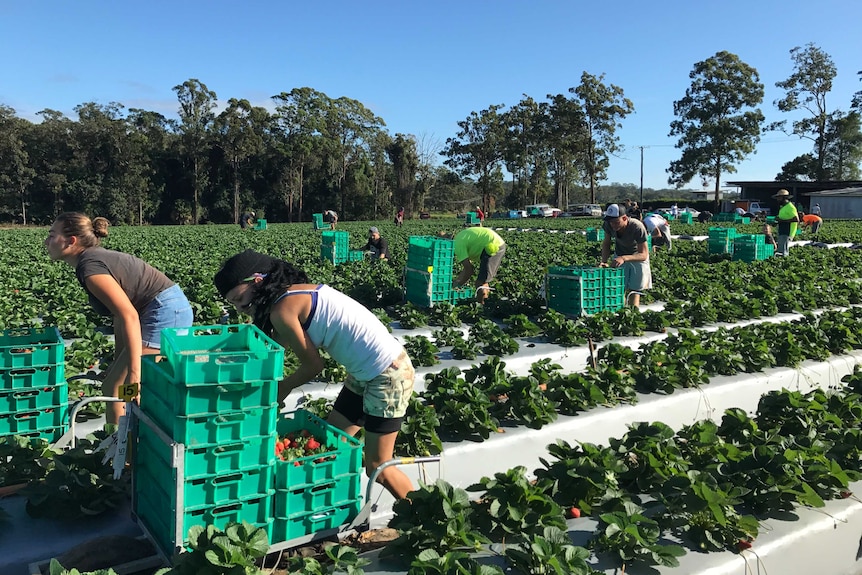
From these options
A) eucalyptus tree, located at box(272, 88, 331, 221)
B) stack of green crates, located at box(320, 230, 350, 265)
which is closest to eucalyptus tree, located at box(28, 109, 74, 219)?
eucalyptus tree, located at box(272, 88, 331, 221)

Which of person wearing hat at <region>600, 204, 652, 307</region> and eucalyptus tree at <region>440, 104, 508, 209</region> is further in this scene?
eucalyptus tree at <region>440, 104, 508, 209</region>

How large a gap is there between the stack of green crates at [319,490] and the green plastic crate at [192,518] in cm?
8

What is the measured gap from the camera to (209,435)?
108 inches

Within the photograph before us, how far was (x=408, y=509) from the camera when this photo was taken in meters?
3.22

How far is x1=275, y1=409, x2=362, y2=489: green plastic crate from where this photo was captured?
3.02m

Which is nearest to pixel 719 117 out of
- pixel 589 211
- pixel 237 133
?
pixel 589 211

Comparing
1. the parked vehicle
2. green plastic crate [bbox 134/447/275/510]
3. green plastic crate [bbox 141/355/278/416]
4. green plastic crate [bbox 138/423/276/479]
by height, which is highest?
the parked vehicle

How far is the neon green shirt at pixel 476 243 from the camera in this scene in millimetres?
9703

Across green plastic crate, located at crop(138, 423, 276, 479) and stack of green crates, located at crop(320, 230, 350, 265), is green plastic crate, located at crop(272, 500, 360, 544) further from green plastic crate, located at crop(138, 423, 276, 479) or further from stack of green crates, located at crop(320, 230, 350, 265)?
stack of green crates, located at crop(320, 230, 350, 265)

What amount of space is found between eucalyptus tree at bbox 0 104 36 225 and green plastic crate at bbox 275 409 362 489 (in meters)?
51.5

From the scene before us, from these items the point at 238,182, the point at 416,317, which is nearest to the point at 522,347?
the point at 416,317

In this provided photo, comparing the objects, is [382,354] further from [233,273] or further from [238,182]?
[238,182]

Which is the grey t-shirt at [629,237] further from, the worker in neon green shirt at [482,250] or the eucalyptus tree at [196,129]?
the eucalyptus tree at [196,129]

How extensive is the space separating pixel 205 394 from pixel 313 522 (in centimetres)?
90
